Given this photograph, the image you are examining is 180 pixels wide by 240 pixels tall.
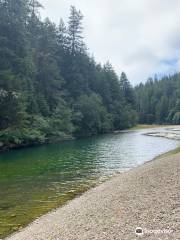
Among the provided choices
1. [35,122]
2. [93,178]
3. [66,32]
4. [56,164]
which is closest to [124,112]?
[66,32]

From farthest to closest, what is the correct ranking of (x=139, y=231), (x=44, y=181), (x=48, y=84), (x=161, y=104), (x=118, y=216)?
1. (x=161, y=104)
2. (x=48, y=84)
3. (x=44, y=181)
4. (x=118, y=216)
5. (x=139, y=231)

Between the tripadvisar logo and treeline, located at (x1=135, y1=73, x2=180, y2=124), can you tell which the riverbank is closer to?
the tripadvisar logo

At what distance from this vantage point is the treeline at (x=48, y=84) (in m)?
48.0

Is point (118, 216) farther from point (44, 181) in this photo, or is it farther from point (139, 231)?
point (44, 181)

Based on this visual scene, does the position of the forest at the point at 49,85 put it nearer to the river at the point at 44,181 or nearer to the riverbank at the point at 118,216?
the river at the point at 44,181

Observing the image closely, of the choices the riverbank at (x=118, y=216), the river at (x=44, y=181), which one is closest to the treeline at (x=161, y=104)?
the river at (x=44, y=181)

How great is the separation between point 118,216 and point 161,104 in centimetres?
16633

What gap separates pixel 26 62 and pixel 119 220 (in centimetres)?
4841

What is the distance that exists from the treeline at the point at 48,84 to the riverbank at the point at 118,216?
105 ft

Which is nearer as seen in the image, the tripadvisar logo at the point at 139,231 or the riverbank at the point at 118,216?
the tripadvisar logo at the point at 139,231

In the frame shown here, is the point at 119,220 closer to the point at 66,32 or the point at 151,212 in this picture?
the point at 151,212

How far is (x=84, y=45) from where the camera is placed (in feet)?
313

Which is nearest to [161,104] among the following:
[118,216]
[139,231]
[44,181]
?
[44,181]

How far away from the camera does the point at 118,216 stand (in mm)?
11453
